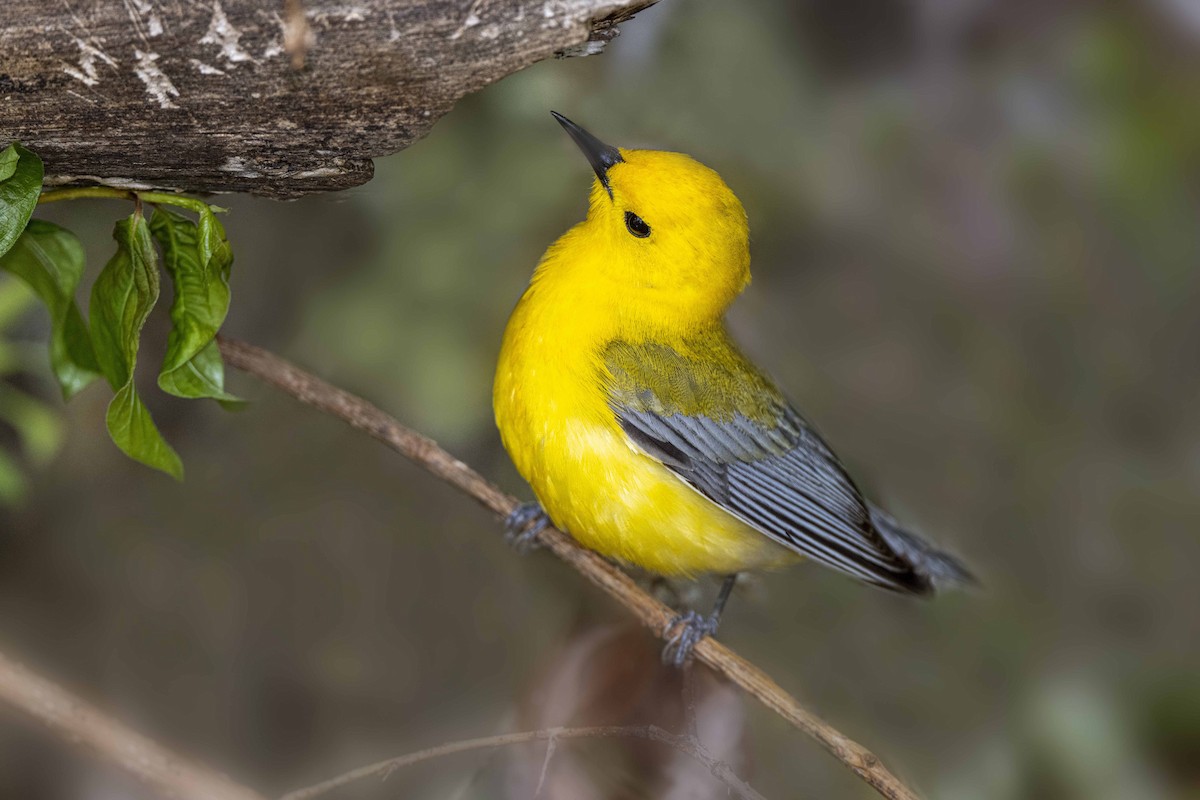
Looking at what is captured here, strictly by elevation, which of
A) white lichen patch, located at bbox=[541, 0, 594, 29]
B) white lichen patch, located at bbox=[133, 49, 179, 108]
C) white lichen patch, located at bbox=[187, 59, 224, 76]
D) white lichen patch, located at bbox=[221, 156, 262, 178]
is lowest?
white lichen patch, located at bbox=[221, 156, 262, 178]

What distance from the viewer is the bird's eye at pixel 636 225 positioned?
2613mm

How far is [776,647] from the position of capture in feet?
12.7

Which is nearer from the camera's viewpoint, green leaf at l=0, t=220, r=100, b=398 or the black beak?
green leaf at l=0, t=220, r=100, b=398

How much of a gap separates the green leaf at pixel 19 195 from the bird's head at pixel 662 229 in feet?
3.74

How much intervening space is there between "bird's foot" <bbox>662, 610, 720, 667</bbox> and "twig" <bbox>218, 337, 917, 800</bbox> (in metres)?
0.11

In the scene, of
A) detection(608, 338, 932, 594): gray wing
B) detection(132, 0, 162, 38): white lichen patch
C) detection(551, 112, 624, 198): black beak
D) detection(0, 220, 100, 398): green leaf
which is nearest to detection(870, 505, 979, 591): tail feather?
detection(608, 338, 932, 594): gray wing

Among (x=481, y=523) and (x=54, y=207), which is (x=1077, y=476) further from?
(x=54, y=207)

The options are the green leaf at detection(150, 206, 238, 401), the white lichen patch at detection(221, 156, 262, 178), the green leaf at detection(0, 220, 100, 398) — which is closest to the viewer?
the white lichen patch at detection(221, 156, 262, 178)

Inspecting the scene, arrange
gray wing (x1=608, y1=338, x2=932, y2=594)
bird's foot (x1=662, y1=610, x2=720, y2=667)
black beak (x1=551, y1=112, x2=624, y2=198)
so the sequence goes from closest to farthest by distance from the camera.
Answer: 1. black beak (x1=551, y1=112, x2=624, y2=198)
2. gray wing (x1=608, y1=338, x2=932, y2=594)
3. bird's foot (x1=662, y1=610, x2=720, y2=667)

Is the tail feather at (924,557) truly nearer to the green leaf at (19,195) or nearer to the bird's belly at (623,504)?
the bird's belly at (623,504)

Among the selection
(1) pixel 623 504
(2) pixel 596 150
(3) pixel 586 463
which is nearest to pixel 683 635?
(1) pixel 623 504

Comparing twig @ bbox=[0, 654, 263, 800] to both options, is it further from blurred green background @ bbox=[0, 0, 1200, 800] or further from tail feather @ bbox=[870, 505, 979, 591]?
tail feather @ bbox=[870, 505, 979, 591]

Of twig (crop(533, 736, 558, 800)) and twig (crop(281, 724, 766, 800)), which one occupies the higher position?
twig (crop(281, 724, 766, 800))

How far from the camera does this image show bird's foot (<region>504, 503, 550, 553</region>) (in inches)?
116
